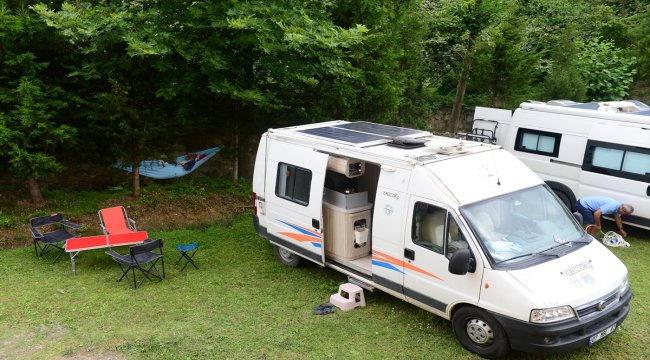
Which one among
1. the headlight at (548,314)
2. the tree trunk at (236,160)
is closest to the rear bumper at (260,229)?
the tree trunk at (236,160)

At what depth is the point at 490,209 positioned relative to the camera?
6.66 meters

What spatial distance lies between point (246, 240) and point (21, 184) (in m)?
5.26

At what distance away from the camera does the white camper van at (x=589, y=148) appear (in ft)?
33.5

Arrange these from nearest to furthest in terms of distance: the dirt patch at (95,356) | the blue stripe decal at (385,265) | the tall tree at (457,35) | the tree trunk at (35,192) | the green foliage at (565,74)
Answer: the dirt patch at (95,356) < the blue stripe decal at (385,265) < the tree trunk at (35,192) < the tall tree at (457,35) < the green foliage at (565,74)

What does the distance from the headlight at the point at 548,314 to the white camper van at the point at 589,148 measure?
5.49 metres

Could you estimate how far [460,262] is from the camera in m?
6.09

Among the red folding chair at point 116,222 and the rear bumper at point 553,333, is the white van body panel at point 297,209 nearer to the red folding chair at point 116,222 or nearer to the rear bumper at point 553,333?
the red folding chair at point 116,222

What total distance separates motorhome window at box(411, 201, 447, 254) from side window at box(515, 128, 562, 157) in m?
5.90

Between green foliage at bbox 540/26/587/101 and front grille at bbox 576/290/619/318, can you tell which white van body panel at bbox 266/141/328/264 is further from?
green foliage at bbox 540/26/587/101

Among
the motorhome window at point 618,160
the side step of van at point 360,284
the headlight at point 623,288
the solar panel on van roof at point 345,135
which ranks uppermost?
the solar panel on van roof at point 345,135

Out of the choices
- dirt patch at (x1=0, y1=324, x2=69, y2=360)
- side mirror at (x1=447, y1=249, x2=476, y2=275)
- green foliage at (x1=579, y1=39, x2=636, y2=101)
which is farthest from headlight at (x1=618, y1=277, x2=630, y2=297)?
green foliage at (x1=579, y1=39, x2=636, y2=101)

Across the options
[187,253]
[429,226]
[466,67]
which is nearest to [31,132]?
[187,253]

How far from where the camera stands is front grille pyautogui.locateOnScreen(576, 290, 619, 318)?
19.4ft

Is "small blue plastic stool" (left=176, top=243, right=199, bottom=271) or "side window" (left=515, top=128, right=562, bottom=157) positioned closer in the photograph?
"small blue plastic stool" (left=176, top=243, right=199, bottom=271)
